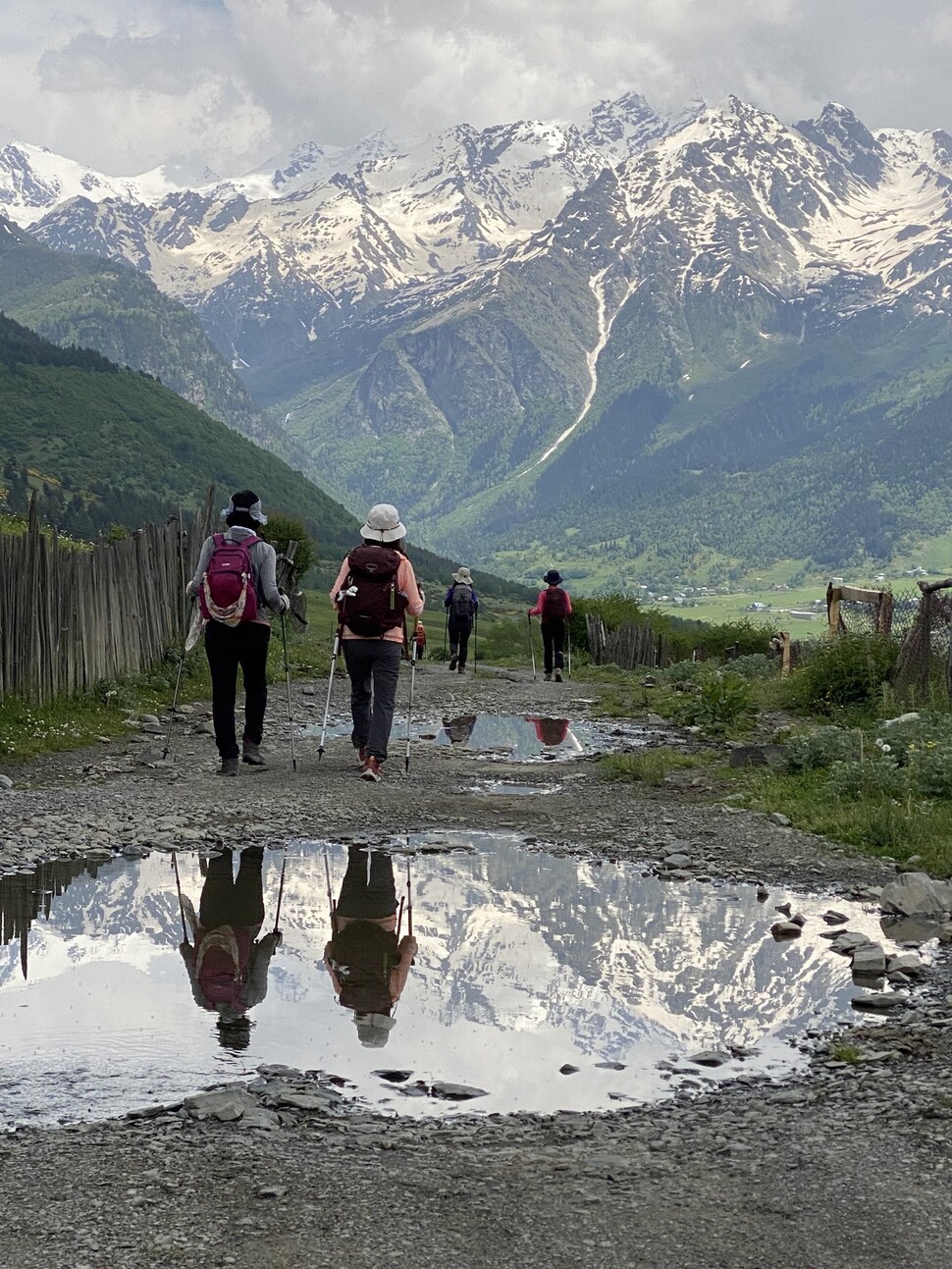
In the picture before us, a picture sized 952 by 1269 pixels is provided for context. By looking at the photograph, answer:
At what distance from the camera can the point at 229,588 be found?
1346 centimetres

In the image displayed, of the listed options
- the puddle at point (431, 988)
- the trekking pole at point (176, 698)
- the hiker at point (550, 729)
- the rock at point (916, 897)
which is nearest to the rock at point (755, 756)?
the hiker at point (550, 729)

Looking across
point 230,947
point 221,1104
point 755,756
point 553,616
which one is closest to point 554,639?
point 553,616

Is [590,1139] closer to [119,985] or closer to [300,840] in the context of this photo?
[119,985]

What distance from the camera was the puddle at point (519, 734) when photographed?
16.5 m

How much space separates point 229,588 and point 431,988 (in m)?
7.22

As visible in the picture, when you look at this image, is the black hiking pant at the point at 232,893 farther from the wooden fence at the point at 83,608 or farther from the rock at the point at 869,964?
the wooden fence at the point at 83,608

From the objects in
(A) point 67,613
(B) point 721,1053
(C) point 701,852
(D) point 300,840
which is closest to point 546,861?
(C) point 701,852

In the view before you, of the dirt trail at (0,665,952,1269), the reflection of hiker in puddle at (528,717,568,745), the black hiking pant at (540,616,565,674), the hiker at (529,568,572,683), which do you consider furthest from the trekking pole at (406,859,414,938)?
the black hiking pant at (540,616,565,674)

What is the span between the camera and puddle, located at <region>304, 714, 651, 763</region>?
16.5 metres

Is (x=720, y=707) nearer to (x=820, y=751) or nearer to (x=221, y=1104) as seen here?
(x=820, y=751)

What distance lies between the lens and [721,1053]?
6.03m

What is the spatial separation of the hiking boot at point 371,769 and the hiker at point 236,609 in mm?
1215

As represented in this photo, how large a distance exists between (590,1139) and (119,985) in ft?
8.93

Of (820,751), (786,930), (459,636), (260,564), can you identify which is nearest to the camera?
(786,930)
